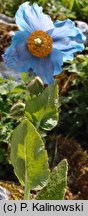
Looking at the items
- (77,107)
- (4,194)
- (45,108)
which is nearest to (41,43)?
(45,108)

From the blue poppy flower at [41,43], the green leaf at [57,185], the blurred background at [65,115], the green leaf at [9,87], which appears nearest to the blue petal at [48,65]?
the blue poppy flower at [41,43]

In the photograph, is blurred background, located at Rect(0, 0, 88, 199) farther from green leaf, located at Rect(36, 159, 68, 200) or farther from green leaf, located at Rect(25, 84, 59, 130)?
green leaf, located at Rect(36, 159, 68, 200)

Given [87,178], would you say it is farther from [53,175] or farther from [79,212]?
[79,212]

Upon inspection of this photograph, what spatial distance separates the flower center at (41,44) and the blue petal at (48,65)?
0.02 m

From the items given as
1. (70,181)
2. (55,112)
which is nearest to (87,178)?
(70,181)

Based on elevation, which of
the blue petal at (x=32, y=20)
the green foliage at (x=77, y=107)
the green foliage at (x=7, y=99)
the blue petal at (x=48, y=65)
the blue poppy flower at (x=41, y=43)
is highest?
the blue petal at (x=32, y=20)

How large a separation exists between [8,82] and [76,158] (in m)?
0.39

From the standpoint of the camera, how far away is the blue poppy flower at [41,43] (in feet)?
4.89

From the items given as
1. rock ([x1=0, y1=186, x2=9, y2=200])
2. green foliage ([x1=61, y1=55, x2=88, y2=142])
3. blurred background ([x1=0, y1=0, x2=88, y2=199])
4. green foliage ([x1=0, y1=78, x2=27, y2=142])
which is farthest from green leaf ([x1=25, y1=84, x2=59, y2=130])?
green foliage ([x1=61, y1=55, x2=88, y2=142])

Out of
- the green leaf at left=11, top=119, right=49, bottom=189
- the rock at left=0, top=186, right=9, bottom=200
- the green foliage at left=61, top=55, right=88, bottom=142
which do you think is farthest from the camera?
the green foliage at left=61, top=55, right=88, bottom=142

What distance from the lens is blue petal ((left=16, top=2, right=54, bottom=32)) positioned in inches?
59.0

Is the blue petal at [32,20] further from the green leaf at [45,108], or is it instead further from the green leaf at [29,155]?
the green leaf at [29,155]

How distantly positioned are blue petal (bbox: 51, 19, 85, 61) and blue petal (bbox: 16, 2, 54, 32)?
0.03 meters

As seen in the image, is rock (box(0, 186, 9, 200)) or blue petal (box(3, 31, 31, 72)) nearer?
blue petal (box(3, 31, 31, 72))
